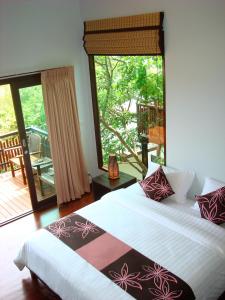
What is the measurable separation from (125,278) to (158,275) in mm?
262

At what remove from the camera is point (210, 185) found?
342cm

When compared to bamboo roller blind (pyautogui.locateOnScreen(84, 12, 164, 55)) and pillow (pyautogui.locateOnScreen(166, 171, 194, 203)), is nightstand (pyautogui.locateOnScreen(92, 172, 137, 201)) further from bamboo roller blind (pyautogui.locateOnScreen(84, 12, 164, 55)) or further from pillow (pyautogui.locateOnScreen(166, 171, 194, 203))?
bamboo roller blind (pyautogui.locateOnScreen(84, 12, 164, 55))

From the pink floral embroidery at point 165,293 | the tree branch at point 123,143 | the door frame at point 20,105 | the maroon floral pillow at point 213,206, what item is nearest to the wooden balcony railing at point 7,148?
the door frame at point 20,105

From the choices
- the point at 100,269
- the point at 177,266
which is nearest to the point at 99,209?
the point at 100,269

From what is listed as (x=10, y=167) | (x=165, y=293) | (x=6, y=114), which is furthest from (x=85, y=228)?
(x=6, y=114)

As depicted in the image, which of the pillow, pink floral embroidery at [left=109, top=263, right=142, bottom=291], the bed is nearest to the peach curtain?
the bed

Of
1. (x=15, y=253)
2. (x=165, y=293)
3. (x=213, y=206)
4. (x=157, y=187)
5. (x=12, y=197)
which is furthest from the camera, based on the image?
(x=12, y=197)

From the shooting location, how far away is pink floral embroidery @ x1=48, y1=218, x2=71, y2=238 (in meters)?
3.14

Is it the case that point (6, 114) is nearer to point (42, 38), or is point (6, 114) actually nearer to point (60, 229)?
point (42, 38)

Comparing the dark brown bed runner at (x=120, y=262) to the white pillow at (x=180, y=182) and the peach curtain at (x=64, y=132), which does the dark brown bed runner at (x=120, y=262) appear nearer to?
the white pillow at (x=180, y=182)

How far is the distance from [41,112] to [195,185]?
2292 millimetres

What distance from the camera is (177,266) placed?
8.57ft

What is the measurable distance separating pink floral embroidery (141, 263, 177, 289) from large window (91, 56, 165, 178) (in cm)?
173

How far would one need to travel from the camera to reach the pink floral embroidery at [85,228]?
124 inches
